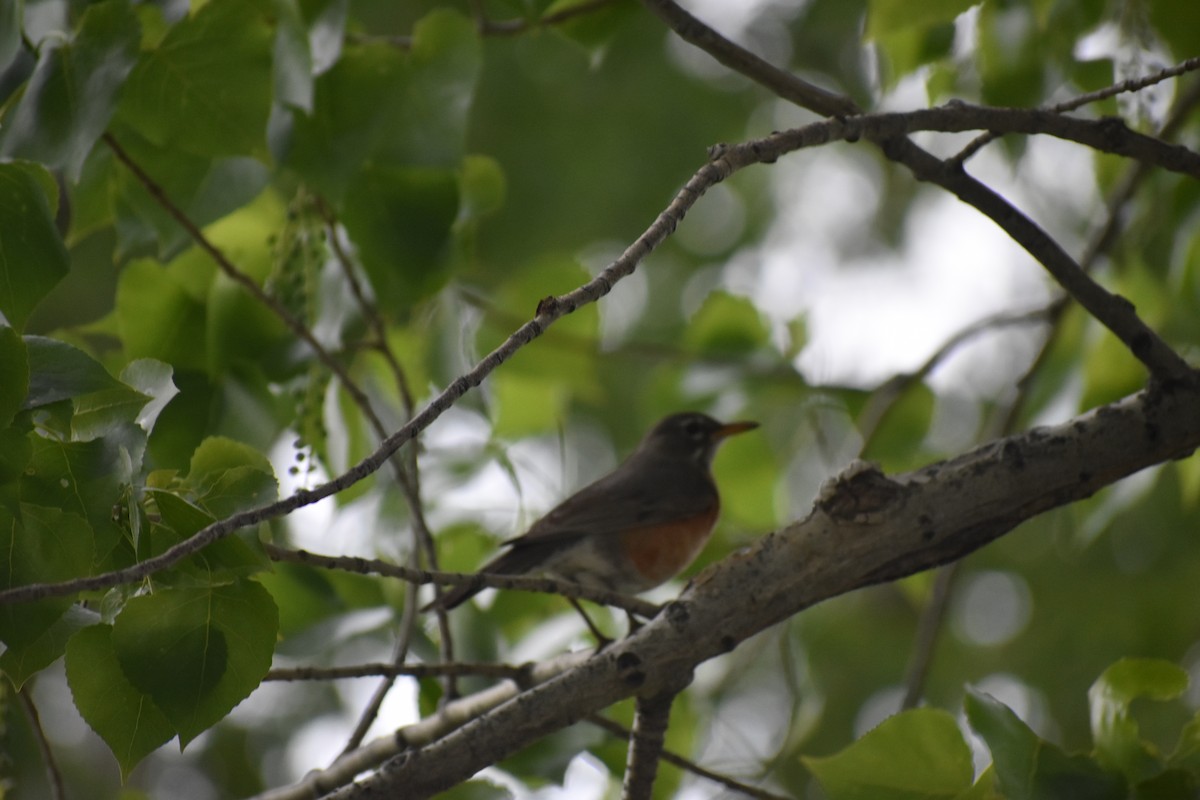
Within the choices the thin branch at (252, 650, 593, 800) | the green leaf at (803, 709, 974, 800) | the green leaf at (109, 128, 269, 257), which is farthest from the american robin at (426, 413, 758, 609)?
the green leaf at (803, 709, 974, 800)

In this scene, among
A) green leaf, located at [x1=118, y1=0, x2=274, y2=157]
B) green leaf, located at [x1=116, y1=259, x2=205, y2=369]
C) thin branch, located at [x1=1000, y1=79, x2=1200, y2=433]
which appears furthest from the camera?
thin branch, located at [x1=1000, y1=79, x2=1200, y2=433]

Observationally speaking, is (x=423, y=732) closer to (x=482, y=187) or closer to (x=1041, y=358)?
(x=482, y=187)

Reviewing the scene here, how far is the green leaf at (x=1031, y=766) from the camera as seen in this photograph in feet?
6.99

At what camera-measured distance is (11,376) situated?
1743mm

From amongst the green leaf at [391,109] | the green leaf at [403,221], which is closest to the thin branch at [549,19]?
the green leaf at [391,109]

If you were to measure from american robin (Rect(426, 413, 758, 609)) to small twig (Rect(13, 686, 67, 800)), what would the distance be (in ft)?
5.50

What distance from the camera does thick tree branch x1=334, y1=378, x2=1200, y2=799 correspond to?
228cm

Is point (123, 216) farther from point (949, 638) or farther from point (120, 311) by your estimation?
point (949, 638)

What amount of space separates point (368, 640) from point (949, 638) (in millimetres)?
4569

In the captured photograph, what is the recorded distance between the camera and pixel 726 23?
8.21m

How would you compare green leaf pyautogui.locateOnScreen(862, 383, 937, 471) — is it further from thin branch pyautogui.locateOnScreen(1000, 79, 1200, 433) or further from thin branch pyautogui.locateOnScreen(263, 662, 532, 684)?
thin branch pyautogui.locateOnScreen(263, 662, 532, 684)

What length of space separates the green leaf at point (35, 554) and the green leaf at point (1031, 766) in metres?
1.58

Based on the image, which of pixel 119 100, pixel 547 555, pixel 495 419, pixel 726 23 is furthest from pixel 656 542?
pixel 726 23

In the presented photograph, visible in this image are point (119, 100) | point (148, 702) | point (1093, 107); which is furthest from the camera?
point (1093, 107)
